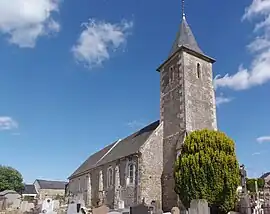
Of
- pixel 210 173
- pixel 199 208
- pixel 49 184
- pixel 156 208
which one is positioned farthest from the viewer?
pixel 49 184

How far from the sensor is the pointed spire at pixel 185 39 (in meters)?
28.4

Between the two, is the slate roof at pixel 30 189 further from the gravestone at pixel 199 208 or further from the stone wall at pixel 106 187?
the gravestone at pixel 199 208

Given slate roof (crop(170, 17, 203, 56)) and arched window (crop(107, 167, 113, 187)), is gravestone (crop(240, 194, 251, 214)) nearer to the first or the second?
slate roof (crop(170, 17, 203, 56))

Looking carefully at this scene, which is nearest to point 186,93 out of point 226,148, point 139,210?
point 226,148

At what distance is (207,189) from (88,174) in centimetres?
1939

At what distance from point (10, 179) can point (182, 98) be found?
45357mm

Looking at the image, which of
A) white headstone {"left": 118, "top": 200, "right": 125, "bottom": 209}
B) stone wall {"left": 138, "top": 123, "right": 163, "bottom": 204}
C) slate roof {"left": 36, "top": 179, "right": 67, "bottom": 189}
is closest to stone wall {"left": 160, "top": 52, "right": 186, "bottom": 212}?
stone wall {"left": 138, "top": 123, "right": 163, "bottom": 204}

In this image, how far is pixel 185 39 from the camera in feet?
95.6

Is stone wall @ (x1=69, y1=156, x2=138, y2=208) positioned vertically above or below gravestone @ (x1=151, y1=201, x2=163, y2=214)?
above

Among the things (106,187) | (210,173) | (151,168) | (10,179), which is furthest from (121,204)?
(10,179)

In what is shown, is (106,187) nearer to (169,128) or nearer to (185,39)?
(169,128)

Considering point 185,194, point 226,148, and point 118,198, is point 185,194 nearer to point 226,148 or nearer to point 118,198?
point 226,148

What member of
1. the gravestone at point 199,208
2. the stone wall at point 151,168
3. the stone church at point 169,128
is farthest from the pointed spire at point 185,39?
the gravestone at point 199,208

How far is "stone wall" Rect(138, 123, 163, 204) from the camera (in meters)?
24.8
